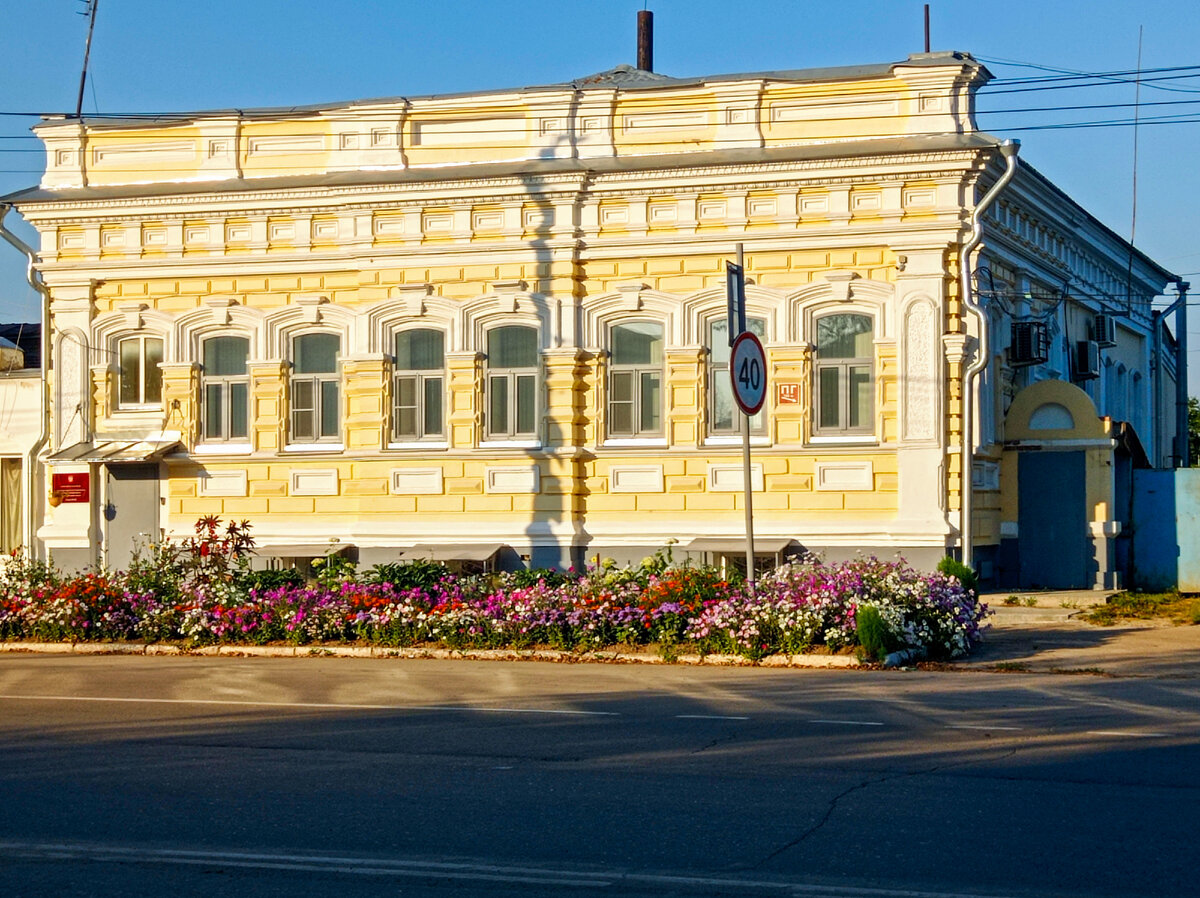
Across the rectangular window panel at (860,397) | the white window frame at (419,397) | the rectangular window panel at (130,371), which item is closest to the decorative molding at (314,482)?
the white window frame at (419,397)

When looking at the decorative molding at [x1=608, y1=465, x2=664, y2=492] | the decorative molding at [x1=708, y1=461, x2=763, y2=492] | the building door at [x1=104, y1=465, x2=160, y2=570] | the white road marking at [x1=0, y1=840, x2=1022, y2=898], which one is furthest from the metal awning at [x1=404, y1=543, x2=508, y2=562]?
the white road marking at [x1=0, y1=840, x2=1022, y2=898]

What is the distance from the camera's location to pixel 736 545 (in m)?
21.8

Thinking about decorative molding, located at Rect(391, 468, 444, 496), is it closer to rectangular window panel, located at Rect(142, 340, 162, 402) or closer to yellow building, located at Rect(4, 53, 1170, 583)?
yellow building, located at Rect(4, 53, 1170, 583)

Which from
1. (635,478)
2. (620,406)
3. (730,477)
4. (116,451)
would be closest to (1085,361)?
(730,477)

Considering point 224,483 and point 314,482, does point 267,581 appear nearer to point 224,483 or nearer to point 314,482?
point 314,482

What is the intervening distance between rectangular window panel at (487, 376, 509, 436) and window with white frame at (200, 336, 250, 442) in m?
4.03

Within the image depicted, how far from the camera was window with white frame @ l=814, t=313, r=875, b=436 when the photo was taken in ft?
71.6

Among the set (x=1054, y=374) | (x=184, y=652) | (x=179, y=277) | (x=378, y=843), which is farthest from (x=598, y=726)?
(x=1054, y=374)

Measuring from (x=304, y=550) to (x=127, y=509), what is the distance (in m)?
3.35

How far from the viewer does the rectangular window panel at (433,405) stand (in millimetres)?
23438

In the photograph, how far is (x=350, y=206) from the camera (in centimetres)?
2347

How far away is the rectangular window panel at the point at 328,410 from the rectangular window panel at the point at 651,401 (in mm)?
4854

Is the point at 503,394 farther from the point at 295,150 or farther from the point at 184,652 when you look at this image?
the point at 184,652

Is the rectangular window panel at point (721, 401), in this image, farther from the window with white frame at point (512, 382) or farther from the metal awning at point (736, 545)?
the window with white frame at point (512, 382)
